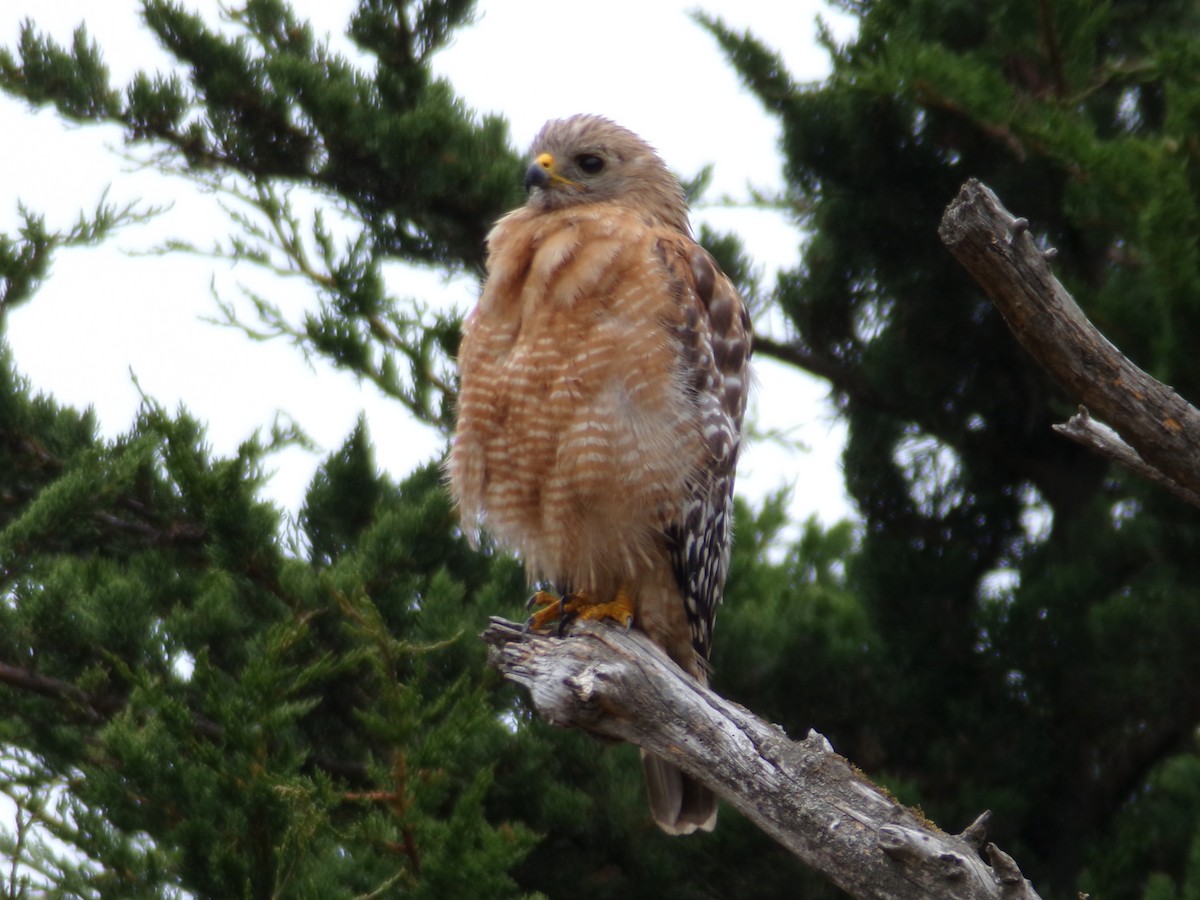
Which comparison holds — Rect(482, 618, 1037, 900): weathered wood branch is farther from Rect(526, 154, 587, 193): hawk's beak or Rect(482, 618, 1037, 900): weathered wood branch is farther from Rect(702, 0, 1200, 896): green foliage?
Rect(702, 0, 1200, 896): green foliage

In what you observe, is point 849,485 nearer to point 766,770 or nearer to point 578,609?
point 578,609

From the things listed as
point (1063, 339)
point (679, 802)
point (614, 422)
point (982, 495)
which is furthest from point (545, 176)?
point (982, 495)

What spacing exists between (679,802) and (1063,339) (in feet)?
6.71

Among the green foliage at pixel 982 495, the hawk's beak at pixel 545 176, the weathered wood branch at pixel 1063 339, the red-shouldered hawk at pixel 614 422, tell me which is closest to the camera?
the weathered wood branch at pixel 1063 339

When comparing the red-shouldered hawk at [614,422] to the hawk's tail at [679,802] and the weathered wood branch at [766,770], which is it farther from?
the weathered wood branch at [766,770]

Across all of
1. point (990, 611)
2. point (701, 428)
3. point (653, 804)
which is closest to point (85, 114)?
point (701, 428)

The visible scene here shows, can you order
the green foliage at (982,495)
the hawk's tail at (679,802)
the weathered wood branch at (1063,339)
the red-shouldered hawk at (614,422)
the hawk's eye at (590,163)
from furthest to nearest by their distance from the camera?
the green foliage at (982,495) → the hawk's eye at (590,163) → the hawk's tail at (679,802) → the red-shouldered hawk at (614,422) → the weathered wood branch at (1063,339)

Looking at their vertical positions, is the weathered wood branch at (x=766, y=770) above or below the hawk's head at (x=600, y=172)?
below

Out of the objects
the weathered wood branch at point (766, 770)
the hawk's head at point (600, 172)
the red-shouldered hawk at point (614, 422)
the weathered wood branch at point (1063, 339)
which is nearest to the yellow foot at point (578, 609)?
the red-shouldered hawk at point (614, 422)

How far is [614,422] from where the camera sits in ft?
13.4

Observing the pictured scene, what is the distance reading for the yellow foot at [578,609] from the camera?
417 cm

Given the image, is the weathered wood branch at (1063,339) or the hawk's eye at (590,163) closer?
the weathered wood branch at (1063,339)

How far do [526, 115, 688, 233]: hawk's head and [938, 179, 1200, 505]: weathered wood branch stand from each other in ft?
6.42

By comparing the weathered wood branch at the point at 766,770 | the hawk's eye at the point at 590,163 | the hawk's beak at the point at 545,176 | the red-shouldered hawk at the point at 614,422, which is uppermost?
the hawk's eye at the point at 590,163
